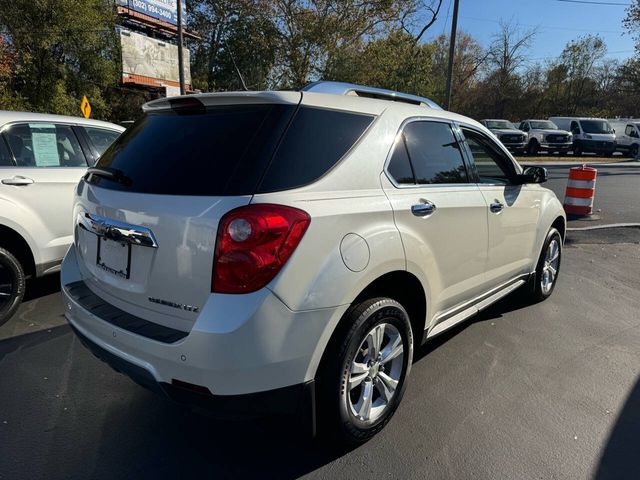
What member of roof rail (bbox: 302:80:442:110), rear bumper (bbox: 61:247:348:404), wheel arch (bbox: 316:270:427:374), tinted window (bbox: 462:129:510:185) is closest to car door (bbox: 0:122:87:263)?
rear bumper (bbox: 61:247:348:404)

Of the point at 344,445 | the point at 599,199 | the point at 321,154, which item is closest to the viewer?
the point at 321,154

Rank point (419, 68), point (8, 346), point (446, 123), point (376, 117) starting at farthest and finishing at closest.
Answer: point (419, 68) < point (8, 346) < point (446, 123) < point (376, 117)

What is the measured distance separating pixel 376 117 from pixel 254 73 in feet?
115

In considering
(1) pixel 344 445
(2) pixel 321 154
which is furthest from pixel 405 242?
(1) pixel 344 445

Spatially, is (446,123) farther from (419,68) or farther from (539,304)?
(419,68)

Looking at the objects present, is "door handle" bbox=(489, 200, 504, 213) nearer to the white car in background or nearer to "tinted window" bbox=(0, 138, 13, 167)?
the white car in background

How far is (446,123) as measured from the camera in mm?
3287

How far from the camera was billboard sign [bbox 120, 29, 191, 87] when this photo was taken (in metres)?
26.2

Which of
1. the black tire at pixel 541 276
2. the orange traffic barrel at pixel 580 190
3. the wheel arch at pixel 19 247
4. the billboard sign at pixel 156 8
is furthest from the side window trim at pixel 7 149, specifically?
the billboard sign at pixel 156 8

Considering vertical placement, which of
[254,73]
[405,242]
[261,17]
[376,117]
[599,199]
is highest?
[261,17]

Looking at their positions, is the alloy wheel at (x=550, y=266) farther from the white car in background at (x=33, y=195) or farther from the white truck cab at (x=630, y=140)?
the white truck cab at (x=630, y=140)

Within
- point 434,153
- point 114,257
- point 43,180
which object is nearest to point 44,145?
point 43,180

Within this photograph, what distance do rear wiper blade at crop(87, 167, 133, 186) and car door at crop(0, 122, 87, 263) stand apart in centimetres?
183

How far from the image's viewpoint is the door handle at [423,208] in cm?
267
